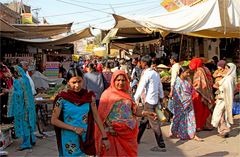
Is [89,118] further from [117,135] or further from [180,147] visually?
[180,147]

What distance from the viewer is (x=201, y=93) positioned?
6852mm

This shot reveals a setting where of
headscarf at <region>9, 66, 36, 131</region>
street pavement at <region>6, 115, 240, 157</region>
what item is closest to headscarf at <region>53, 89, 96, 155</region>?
street pavement at <region>6, 115, 240, 157</region>

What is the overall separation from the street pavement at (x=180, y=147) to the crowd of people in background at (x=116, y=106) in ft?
0.48

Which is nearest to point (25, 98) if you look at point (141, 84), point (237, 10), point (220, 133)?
point (141, 84)

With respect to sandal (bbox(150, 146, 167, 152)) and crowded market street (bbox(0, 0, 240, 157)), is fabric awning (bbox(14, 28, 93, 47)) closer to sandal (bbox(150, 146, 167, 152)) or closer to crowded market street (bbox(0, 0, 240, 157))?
crowded market street (bbox(0, 0, 240, 157))

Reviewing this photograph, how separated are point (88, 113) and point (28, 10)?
107ft

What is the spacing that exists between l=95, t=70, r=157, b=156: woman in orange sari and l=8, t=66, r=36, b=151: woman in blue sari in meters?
2.44

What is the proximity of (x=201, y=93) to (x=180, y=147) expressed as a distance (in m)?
1.57

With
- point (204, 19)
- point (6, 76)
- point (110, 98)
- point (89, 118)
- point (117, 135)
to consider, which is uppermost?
point (204, 19)

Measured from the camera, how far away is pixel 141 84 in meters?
5.46

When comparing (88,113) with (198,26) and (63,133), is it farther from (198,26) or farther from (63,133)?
(198,26)

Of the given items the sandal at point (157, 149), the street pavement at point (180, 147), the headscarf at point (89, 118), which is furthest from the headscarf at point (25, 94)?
the headscarf at point (89, 118)

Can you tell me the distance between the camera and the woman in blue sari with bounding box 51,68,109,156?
2.91 meters

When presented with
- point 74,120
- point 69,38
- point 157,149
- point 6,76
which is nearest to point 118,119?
point 74,120
